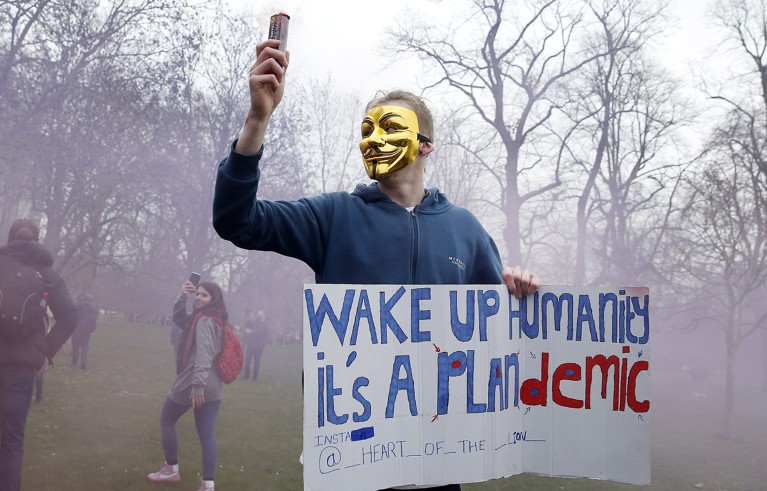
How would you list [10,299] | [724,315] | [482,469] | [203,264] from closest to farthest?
[482,469]
[10,299]
[724,315]
[203,264]

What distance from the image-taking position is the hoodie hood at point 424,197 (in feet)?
6.30

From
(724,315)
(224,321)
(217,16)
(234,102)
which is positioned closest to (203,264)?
(234,102)

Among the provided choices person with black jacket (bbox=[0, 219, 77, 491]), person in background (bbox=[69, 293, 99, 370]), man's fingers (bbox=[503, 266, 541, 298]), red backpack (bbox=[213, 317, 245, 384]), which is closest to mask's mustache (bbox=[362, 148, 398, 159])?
man's fingers (bbox=[503, 266, 541, 298])

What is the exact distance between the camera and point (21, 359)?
12.5ft

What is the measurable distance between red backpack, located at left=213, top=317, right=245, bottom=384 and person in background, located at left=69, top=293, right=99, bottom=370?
4.01 meters

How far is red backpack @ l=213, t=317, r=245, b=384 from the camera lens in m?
5.03

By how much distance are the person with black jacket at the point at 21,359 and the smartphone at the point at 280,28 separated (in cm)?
320

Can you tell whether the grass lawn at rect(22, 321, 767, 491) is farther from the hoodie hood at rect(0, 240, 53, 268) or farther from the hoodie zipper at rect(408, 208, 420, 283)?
the hoodie zipper at rect(408, 208, 420, 283)

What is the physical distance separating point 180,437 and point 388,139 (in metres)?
6.05

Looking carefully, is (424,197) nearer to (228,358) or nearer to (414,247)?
(414,247)

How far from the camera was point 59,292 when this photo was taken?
4.22m

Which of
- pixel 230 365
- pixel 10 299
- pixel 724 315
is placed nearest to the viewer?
pixel 10 299

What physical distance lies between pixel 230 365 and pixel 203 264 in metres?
6.62

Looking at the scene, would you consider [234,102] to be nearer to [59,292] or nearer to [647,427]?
[59,292]
